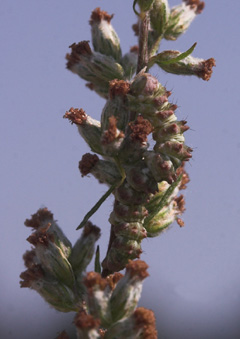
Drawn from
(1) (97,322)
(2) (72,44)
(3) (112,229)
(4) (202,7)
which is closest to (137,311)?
(1) (97,322)

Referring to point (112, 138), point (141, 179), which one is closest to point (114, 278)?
point (141, 179)

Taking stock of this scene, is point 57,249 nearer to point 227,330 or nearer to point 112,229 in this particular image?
point 112,229

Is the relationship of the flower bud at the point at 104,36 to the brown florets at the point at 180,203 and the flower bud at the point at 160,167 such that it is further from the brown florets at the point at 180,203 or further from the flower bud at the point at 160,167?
the brown florets at the point at 180,203

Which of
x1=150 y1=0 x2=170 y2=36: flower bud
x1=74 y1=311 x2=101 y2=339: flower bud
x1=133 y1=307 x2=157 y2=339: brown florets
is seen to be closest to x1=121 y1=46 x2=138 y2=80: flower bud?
x1=150 y1=0 x2=170 y2=36: flower bud

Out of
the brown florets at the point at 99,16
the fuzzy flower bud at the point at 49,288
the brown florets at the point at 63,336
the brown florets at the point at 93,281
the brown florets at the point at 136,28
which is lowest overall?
the brown florets at the point at 63,336

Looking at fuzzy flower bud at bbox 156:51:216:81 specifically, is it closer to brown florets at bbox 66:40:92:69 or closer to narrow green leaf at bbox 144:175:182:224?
brown florets at bbox 66:40:92:69

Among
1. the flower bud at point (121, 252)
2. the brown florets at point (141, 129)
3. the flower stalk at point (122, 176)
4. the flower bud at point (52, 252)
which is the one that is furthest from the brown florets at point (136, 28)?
the flower bud at point (121, 252)
